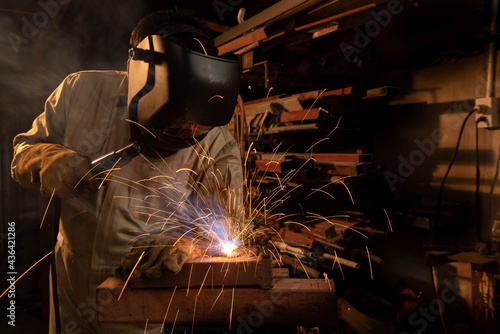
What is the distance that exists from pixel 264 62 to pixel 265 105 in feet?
3.47

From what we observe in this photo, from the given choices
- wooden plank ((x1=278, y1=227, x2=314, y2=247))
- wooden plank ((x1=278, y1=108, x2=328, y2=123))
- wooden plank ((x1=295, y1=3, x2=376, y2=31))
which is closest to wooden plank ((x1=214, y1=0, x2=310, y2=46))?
wooden plank ((x1=295, y1=3, x2=376, y2=31))

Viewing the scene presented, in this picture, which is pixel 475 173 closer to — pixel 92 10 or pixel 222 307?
pixel 222 307

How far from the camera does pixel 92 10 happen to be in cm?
332

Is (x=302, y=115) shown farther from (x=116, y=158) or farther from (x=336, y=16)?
(x=116, y=158)

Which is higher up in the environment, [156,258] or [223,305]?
[156,258]

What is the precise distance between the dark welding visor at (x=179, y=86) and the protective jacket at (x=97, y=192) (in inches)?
14.7

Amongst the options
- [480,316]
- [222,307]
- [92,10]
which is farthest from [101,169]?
[480,316]

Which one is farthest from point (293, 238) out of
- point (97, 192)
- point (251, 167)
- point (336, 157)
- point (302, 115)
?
point (97, 192)

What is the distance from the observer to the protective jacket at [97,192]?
172cm

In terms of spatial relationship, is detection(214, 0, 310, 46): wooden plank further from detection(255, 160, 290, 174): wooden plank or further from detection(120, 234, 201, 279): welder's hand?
detection(120, 234, 201, 279): welder's hand

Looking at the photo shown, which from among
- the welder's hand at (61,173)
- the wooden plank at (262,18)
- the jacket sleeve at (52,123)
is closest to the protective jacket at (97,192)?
the jacket sleeve at (52,123)

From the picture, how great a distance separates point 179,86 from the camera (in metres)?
1.31

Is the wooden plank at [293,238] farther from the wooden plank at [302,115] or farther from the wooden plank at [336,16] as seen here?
the wooden plank at [336,16]

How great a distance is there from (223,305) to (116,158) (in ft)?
2.51
